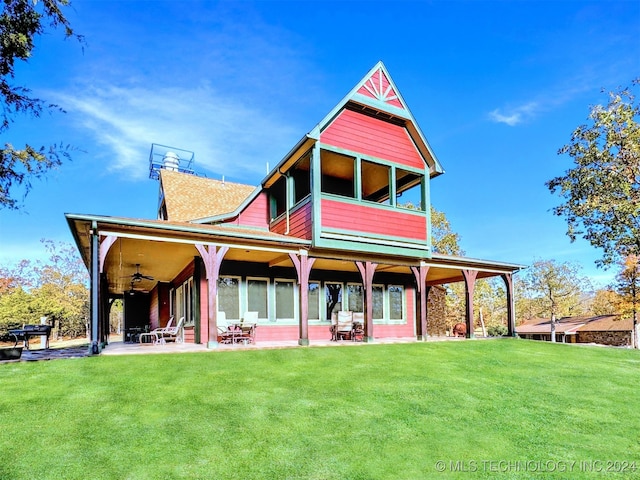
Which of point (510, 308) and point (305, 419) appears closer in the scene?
point (305, 419)

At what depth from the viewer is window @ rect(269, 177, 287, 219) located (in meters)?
15.2

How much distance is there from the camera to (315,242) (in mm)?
11695

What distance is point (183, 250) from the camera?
39.0 feet

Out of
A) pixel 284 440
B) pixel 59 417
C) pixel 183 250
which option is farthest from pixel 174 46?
pixel 284 440

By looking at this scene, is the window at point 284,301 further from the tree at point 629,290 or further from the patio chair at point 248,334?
the tree at point 629,290

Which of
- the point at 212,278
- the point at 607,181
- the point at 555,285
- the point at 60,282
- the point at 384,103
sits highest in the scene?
the point at 384,103

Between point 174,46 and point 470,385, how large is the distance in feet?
53.8

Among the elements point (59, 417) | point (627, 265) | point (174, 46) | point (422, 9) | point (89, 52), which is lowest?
point (59, 417)

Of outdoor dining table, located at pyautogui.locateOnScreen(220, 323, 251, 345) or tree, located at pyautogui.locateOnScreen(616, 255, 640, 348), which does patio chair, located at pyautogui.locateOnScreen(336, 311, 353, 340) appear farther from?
tree, located at pyautogui.locateOnScreen(616, 255, 640, 348)

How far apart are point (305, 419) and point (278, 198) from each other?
1084 cm

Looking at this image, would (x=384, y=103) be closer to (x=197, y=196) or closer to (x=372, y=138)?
(x=372, y=138)

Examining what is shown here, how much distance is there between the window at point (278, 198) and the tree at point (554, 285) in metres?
38.0

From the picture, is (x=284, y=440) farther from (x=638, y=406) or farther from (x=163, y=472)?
(x=638, y=406)

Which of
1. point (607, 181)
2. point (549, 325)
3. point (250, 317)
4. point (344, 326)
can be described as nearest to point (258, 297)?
point (250, 317)
